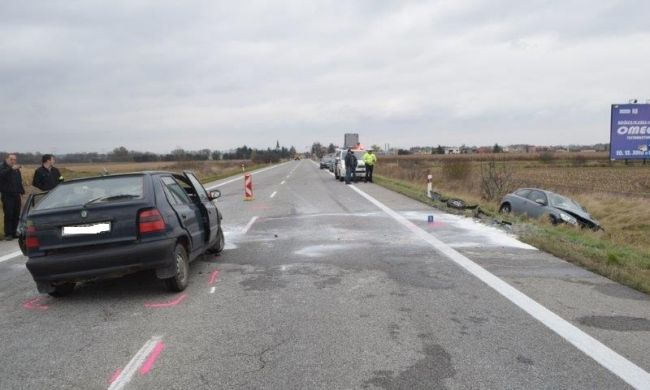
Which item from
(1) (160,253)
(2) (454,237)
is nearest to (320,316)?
(1) (160,253)

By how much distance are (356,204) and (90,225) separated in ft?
38.1

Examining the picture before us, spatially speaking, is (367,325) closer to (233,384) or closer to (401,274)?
(233,384)

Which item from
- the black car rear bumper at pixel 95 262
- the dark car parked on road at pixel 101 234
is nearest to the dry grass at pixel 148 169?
the dark car parked on road at pixel 101 234

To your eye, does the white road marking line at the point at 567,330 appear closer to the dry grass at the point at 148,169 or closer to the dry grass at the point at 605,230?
the dry grass at the point at 605,230

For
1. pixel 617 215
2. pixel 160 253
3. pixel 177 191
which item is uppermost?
pixel 177 191

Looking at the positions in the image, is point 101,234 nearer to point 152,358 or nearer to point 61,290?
point 61,290

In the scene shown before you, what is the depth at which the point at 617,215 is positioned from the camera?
18281 mm

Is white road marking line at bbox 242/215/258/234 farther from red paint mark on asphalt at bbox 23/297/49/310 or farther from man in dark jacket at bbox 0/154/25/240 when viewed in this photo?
red paint mark on asphalt at bbox 23/297/49/310

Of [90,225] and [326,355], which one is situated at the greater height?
[90,225]

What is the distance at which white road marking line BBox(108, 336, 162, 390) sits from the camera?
12.2ft

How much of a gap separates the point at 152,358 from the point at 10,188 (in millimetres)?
8647

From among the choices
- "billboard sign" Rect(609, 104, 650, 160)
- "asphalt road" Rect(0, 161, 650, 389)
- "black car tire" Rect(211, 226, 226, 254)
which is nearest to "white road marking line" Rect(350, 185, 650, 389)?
"asphalt road" Rect(0, 161, 650, 389)

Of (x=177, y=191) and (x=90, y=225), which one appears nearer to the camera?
(x=90, y=225)

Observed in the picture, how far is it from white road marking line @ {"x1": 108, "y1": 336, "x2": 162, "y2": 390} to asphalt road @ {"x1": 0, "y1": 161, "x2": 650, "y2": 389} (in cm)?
2
